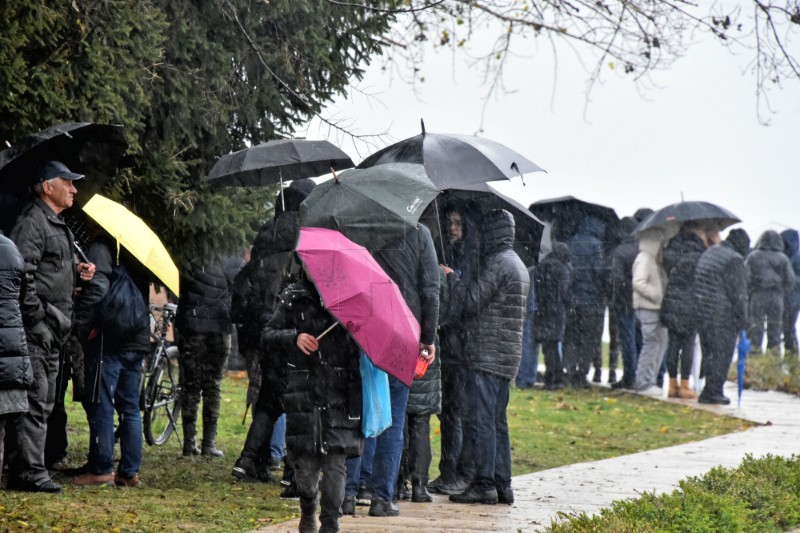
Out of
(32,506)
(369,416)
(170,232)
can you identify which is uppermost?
(170,232)

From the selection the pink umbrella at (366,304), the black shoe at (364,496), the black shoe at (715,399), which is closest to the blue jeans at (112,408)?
the black shoe at (364,496)

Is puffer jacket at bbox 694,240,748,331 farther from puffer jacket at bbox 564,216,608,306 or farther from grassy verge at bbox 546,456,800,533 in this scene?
grassy verge at bbox 546,456,800,533

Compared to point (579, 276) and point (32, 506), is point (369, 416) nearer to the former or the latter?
point (32, 506)

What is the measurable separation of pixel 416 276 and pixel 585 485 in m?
3.05

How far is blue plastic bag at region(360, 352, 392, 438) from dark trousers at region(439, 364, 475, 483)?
2469 millimetres

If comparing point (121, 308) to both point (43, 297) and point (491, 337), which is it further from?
point (491, 337)

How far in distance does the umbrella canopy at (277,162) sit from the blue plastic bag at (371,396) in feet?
9.52

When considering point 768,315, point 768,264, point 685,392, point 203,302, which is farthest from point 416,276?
point 768,315

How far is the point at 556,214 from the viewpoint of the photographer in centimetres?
1906

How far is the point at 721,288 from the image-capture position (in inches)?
673

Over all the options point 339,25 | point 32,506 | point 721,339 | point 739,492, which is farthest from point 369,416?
point 721,339

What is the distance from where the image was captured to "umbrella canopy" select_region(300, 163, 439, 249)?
7.91m

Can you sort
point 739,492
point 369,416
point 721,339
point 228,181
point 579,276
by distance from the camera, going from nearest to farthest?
point 369,416, point 739,492, point 228,181, point 721,339, point 579,276

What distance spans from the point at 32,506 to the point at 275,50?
4.58 m
